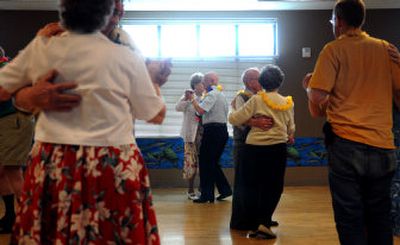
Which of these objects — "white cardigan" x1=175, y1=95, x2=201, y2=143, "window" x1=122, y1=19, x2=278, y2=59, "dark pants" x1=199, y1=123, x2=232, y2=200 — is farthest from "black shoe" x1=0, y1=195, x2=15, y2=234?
"window" x1=122, y1=19, x2=278, y2=59

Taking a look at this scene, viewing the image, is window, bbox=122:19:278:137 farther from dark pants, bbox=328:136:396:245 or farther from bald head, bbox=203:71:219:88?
dark pants, bbox=328:136:396:245

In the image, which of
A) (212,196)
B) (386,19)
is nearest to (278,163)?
(212,196)

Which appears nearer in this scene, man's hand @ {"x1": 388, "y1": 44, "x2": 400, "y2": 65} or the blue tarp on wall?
man's hand @ {"x1": 388, "y1": 44, "x2": 400, "y2": 65}

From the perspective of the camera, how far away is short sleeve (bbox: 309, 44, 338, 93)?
2174 mm

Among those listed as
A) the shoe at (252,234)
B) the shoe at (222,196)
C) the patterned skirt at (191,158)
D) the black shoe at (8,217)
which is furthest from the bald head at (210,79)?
the black shoe at (8,217)

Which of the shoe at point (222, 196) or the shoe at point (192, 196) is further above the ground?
the shoe at point (222, 196)

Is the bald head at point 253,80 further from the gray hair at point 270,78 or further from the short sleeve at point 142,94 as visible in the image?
the short sleeve at point 142,94

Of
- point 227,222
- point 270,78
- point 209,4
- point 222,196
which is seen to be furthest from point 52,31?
point 209,4

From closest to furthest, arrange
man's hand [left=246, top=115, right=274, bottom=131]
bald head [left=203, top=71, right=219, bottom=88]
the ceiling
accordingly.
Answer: man's hand [left=246, top=115, right=274, bottom=131] < bald head [left=203, top=71, right=219, bottom=88] < the ceiling

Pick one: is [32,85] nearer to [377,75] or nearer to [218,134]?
[377,75]

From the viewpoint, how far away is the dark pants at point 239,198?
3.89m

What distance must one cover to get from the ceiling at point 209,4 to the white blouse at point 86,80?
505 centimetres

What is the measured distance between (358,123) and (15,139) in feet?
8.50

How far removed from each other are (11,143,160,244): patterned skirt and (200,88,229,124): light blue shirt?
156 inches
